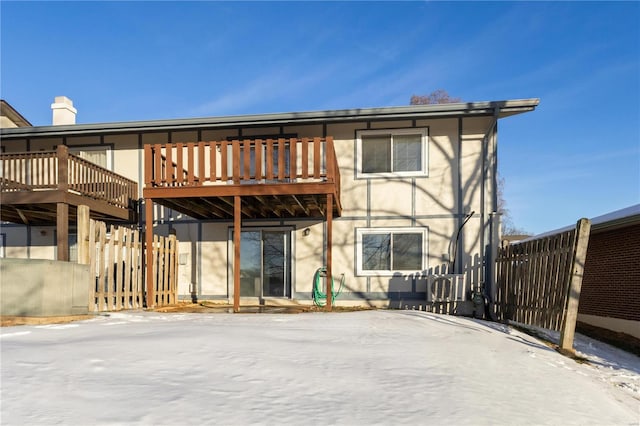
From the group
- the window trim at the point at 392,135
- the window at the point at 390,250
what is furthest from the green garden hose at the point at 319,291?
the window trim at the point at 392,135

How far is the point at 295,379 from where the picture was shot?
348 cm

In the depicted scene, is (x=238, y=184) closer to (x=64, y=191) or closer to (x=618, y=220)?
(x=64, y=191)

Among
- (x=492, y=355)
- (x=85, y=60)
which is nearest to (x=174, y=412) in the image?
(x=492, y=355)

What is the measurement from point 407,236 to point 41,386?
9209 millimetres

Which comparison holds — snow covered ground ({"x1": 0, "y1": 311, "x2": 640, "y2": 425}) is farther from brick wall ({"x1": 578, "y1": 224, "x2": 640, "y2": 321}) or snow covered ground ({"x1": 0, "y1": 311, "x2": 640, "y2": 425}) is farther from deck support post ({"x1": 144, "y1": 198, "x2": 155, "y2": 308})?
brick wall ({"x1": 578, "y1": 224, "x2": 640, "y2": 321})

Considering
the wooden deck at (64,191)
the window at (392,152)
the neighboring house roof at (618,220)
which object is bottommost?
the neighboring house roof at (618,220)

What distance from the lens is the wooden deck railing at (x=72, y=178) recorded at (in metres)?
9.52

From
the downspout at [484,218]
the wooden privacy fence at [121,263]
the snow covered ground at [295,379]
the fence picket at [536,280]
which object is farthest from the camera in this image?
the downspout at [484,218]

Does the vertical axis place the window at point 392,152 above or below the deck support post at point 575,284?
above

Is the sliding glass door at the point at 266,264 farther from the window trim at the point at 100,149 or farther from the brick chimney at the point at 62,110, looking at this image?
the brick chimney at the point at 62,110

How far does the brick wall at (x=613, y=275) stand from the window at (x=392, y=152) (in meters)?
5.34

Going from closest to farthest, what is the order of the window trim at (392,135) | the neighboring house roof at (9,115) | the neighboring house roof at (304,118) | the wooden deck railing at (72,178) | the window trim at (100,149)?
1. the wooden deck railing at (72,178)
2. the neighboring house roof at (304,118)
3. the window trim at (392,135)
4. the window trim at (100,149)
5. the neighboring house roof at (9,115)

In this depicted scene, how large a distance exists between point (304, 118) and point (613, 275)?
30.8 feet

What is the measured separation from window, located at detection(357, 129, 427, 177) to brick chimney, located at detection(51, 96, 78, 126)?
33.9 ft
